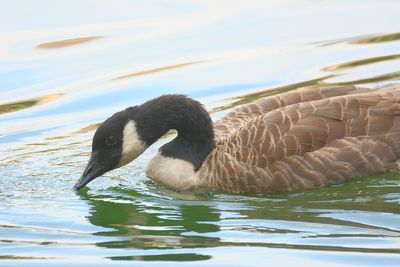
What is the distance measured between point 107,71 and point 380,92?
6.02 m

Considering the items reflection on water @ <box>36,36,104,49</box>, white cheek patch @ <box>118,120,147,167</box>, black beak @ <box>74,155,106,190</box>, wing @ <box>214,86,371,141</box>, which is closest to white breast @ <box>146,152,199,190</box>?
white cheek patch @ <box>118,120,147,167</box>

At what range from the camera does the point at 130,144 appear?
14398 mm

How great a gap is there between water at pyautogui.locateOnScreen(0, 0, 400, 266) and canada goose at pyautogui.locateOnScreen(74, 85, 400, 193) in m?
0.24

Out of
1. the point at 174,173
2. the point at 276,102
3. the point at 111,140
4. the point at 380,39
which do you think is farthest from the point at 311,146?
the point at 380,39

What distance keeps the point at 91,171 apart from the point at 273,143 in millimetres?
2252

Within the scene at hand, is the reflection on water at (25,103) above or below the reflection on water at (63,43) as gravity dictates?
below

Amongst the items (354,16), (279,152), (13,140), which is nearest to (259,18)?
(354,16)

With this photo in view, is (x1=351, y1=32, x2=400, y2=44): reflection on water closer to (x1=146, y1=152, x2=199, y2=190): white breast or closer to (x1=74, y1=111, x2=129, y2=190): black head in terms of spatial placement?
(x1=146, y1=152, x2=199, y2=190): white breast

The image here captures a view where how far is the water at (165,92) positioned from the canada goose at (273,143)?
0.24m

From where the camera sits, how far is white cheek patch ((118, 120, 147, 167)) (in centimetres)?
1427

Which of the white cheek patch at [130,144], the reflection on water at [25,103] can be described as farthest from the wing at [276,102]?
the reflection on water at [25,103]

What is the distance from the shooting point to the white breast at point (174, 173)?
574 inches

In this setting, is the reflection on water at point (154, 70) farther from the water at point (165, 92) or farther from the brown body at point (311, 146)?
the brown body at point (311, 146)

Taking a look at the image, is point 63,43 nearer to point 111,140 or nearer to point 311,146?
point 111,140
